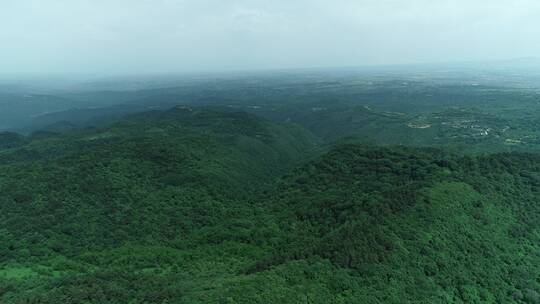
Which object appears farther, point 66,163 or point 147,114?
point 147,114

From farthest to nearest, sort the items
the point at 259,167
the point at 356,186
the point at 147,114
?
the point at 147,114 < the point at 259,167 < the point at 356,186

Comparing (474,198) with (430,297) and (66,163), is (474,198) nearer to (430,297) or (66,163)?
(430,297)

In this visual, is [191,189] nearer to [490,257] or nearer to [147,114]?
[490,257]

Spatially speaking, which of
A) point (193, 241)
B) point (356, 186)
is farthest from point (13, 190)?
point (356, 186)

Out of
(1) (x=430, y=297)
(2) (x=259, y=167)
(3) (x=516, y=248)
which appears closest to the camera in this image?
(1) (x=430, y=297)

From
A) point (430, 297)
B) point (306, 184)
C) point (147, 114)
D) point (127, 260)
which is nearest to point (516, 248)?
point (430, 297)

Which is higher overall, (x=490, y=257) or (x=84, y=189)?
(x=84, y=189)
